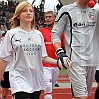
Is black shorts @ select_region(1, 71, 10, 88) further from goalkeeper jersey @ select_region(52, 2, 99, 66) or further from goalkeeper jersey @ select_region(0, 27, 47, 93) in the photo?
goalkeeper jersey @ select_region(52, 2, 99, 66)

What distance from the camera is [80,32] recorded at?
396 centimetres

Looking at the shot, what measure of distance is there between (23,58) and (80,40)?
74 cm

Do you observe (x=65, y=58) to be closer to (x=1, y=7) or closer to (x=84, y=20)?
(x=84, y=20)

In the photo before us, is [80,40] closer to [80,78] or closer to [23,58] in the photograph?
[80,78]

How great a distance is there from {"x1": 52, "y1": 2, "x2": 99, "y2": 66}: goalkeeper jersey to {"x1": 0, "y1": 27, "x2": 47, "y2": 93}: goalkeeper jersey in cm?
33

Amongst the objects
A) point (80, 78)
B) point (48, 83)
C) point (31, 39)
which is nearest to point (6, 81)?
point (48, 83)

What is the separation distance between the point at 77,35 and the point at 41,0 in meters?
18.8

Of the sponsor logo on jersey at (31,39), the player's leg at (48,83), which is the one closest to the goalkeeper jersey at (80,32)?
the sponsor logo on jersey at (31,39)

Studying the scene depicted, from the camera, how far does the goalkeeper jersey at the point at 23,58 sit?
387 centimetres

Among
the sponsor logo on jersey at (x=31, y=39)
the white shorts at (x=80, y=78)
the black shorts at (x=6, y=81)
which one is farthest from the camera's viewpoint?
the black shorts at (x=6, y=81)

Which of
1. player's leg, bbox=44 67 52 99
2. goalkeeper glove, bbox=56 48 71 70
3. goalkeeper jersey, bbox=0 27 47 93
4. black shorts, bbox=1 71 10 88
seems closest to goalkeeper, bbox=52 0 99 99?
goalkeeper glove, bbox=56 48 71 70

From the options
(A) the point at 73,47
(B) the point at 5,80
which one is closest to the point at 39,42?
(A) the point at 73,47

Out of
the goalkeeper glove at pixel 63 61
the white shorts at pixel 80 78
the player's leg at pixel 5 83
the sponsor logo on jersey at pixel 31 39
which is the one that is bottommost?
the player's leg at pixel 5 83

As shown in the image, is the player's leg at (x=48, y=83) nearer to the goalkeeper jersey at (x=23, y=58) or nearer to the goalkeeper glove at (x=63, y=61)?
the goalkeeper jersey at (x=23, y=58)
